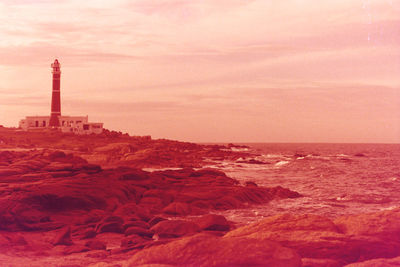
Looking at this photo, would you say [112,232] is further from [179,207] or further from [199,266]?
[199,266]

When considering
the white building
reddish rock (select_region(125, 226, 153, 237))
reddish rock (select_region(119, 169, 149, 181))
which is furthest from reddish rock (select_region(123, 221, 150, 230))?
the white building

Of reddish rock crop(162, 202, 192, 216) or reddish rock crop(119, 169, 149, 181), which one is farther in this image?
reddish rock crop(119, 169, 149, 181)

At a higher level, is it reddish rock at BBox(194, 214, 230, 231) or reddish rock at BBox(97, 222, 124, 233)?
reddish rock at BBox(194, 214, 230, 231)

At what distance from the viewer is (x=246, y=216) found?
63.2 ft

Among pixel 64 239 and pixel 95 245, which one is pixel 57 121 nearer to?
pixel 64 239

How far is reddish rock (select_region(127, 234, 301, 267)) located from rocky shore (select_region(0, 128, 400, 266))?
Answer: 17 millimetres

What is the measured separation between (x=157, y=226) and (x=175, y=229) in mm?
623

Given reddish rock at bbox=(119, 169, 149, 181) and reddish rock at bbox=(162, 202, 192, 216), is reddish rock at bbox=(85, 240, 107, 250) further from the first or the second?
reddish rock at bbox=(119, 169, 149, 181)

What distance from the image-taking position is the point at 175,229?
1390 cm

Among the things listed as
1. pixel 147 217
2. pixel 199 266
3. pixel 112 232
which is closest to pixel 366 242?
pixel 199 266

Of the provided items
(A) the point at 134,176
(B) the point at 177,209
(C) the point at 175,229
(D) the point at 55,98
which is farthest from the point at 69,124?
(C) the point at 175,229

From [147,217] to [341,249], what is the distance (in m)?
9.55

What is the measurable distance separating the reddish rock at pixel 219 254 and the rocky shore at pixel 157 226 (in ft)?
0.05

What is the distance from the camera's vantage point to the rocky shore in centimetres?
800
